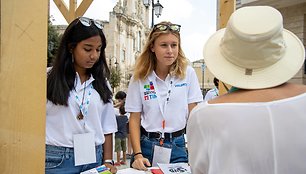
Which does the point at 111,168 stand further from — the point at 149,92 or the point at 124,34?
the point at 124,34

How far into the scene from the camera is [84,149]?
203cm

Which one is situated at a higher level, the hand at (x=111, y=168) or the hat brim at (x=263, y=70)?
the hat brim at (x=263, y=70)

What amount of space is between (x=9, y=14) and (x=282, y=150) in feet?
3.37

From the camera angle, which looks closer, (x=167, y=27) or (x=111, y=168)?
(x=111, y=168)

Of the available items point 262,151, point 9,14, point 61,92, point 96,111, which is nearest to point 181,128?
point 96,111

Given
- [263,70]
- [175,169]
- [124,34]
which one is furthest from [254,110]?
[124,34]

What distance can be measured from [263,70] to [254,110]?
0.56ft

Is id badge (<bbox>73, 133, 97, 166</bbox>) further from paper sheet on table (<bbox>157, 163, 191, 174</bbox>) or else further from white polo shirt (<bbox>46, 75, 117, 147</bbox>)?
paper sheet on table (<bbox>157, 163, 191, 174</bbox>)

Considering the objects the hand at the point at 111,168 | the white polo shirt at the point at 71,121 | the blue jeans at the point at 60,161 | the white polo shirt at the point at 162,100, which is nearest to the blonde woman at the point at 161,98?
the white polo shirt at the point at 162,100

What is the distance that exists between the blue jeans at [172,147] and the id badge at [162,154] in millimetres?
27

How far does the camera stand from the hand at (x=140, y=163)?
2.20m

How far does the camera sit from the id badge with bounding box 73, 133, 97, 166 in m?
2.02

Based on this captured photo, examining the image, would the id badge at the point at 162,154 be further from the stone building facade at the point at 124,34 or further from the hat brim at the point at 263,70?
the stone building facade at the point at 124,34

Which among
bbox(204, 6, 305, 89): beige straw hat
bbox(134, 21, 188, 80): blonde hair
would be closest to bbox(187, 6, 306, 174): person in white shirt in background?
bbox(204, 6, 305, 89): beige straw hat
